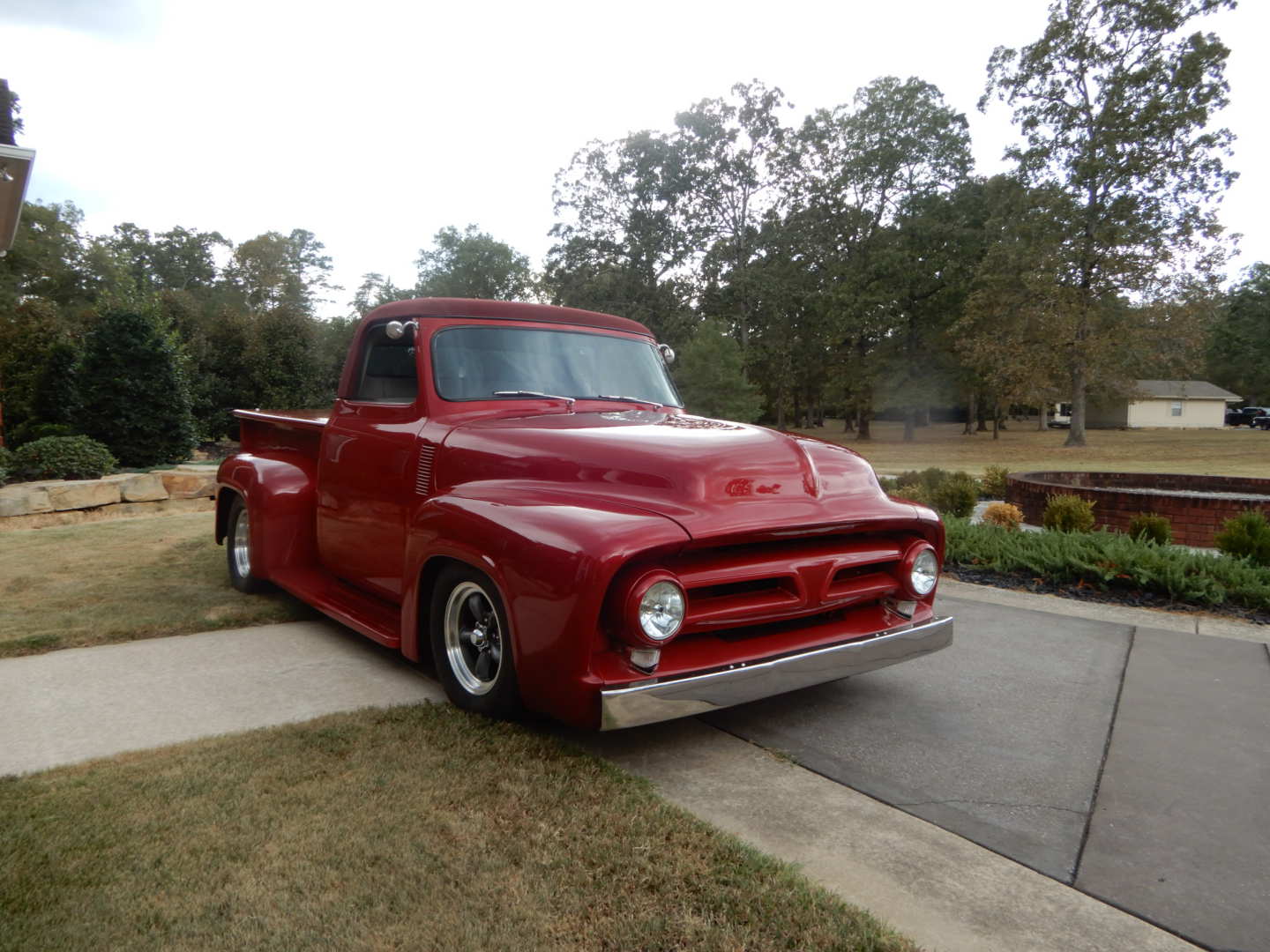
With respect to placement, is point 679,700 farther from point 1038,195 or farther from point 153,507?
point 1038,195

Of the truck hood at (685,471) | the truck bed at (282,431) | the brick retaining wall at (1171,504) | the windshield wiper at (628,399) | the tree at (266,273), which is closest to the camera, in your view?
the truck hood at (685,471)

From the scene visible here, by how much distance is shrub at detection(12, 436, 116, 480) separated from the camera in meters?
10.0

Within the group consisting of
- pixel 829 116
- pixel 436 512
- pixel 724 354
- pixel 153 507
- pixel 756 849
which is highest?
pixel 829 116

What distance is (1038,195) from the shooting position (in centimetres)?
3403

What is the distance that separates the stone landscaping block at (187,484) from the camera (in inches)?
424

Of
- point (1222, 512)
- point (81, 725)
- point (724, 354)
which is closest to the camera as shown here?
point (81, 725)

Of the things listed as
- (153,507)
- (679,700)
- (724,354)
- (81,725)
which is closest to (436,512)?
(679,700)

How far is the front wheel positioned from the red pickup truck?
0.01 m

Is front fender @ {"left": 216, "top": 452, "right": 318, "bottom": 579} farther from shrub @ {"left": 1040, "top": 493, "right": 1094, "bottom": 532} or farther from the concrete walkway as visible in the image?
shrub @ {"left": 1040, "top": 493, "right": 1094, "bottom": 532}

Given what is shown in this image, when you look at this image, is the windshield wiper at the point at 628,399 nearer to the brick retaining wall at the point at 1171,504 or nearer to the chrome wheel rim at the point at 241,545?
the chrome wheel rim at the point at 241,545

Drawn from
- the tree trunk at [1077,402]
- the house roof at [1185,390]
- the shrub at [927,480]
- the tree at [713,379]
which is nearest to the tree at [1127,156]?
the tree trunk at [1077,402]

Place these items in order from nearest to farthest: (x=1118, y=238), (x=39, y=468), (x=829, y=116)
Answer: (x=39, y=468)
(x=1118, y=238)
(x=829, y=116)

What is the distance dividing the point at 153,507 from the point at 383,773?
883 centimetres

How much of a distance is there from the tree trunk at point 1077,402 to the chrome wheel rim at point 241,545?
34.4 metres
